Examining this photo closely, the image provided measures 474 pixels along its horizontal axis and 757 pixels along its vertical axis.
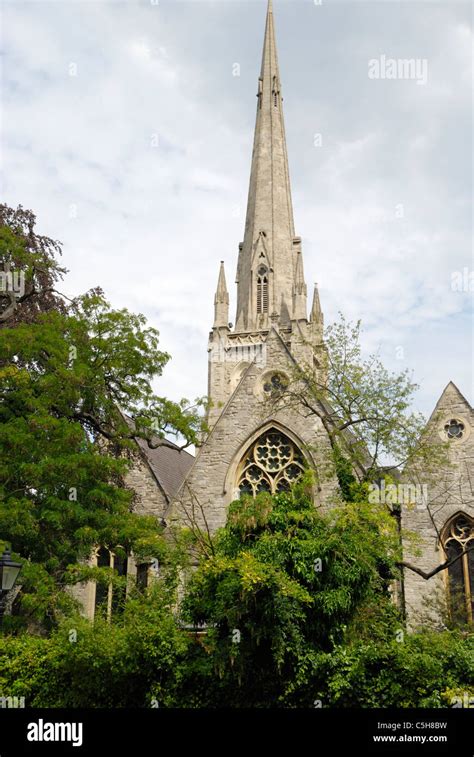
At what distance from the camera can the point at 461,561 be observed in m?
19.7

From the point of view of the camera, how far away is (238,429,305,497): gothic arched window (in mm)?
21188

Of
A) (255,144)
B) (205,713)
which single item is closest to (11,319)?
(205,713)

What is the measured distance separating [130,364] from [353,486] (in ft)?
20.4

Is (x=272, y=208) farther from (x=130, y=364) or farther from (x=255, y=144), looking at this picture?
(x=130, y=364)

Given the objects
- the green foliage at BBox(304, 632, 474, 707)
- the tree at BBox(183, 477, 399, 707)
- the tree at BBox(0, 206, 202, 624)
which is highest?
the tree at BBox(0, 206, 202, 624)

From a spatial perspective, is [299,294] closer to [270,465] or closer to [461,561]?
[270,465]

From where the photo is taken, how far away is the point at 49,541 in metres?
16.4

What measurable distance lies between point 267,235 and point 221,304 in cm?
545

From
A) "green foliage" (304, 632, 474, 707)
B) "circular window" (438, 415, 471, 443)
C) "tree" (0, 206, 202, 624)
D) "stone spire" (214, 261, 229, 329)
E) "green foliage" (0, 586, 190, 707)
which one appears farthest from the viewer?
"stone spire" (214, 261, 229, 329)

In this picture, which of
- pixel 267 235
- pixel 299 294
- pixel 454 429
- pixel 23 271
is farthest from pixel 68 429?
pixel 267 235

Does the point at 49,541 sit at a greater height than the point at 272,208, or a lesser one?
lesser

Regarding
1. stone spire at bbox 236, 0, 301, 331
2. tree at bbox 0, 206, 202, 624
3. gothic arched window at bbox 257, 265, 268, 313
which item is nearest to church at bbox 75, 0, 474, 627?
tree at bbox 0, 206, 202, 624

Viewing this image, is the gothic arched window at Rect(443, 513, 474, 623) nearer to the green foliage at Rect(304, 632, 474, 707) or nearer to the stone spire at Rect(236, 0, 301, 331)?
the green foliage at Rect(304, 632, 474, 707)

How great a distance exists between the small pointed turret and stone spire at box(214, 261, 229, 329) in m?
4.33
